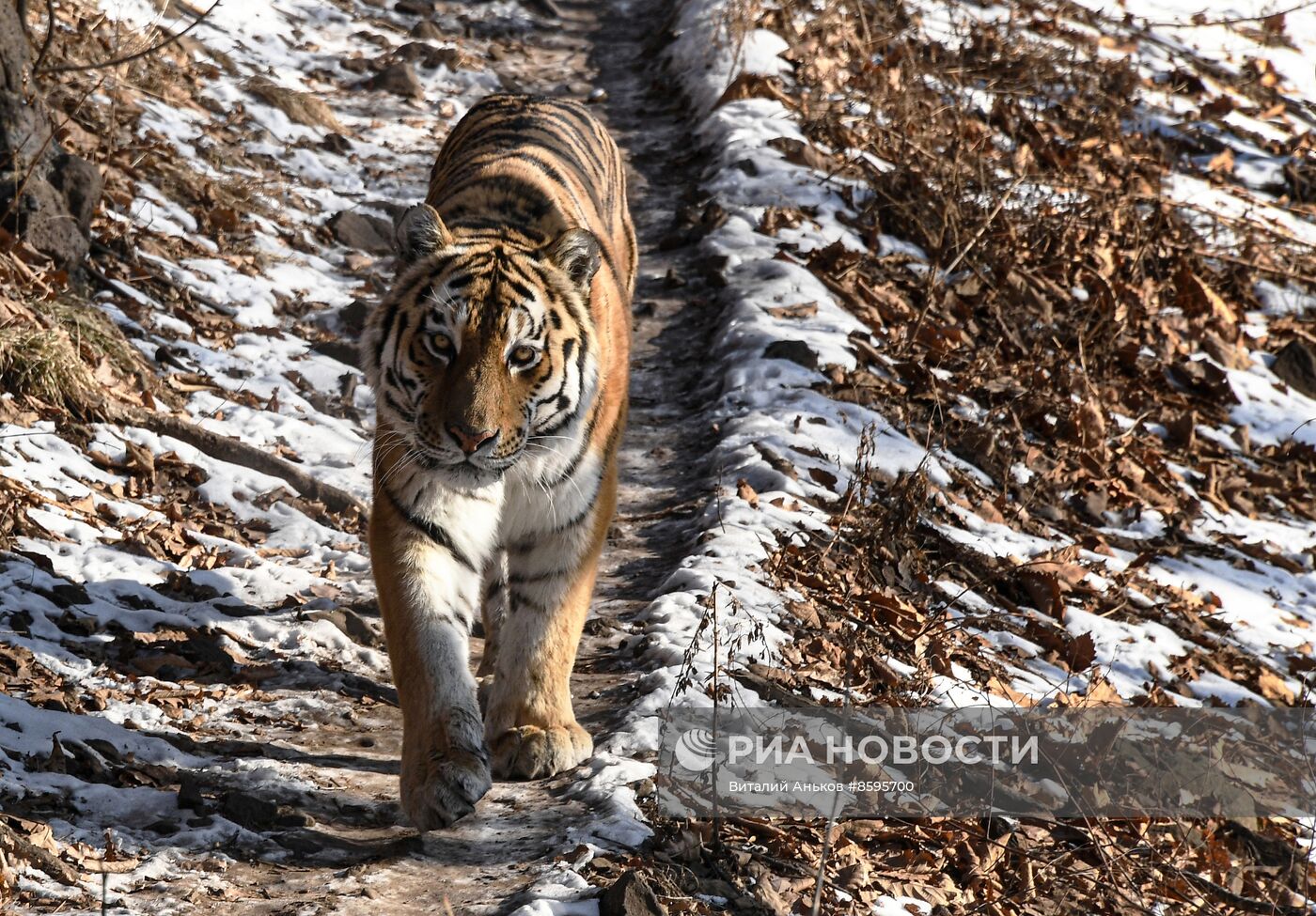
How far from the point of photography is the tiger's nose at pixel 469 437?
3773 millimetres

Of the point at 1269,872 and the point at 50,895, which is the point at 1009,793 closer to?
the point at 1269,872

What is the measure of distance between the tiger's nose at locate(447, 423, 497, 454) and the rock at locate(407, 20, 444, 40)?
1162 centimetres

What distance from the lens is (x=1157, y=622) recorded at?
20.6ft

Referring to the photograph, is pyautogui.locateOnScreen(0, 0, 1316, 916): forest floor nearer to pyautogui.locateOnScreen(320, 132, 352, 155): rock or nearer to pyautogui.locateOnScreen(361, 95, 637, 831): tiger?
pyautogui.locateOnScreen(320, 132, 352, 155): rock

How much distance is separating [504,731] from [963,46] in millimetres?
10297

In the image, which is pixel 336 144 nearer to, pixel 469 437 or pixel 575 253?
pixel 575 253

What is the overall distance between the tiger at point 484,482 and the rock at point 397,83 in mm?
8695

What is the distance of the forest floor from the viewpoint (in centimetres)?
370

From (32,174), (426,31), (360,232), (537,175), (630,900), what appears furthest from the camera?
(426,31)

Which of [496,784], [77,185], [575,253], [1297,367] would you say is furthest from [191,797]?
[1297,367]

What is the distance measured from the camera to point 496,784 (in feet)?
13.1

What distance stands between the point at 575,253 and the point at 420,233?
534mm

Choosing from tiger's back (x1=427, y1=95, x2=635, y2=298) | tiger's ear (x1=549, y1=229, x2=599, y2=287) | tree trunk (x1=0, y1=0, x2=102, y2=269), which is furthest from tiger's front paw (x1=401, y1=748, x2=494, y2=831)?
tree trunk (x1=0, y1=0, x2=102, y2=269)

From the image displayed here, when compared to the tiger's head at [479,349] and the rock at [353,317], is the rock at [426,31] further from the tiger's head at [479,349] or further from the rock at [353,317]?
the tiger's head at [479,349]
